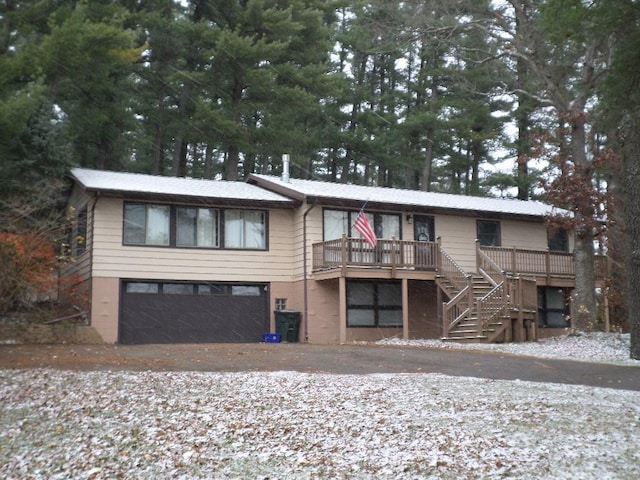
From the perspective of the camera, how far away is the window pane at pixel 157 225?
2244cm

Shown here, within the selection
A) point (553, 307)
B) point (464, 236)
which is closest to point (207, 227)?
point (464, 236)

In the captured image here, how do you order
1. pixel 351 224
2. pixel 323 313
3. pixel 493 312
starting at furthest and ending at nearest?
pixel 351 224
pixel 323 313
pixel 493 312

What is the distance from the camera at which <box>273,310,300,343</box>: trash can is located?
75.6ft

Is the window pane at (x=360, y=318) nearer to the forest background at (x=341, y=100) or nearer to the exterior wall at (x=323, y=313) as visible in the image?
the exterior wall at (x=323, y=313)

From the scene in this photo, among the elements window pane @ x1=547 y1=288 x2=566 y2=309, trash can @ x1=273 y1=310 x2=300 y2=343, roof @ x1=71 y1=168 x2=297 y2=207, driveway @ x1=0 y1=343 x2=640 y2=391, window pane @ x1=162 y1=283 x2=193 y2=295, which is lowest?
driveway @ x1=0 y1=343 x2=640 y2=391

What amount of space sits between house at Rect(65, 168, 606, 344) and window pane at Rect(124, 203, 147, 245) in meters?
0.03

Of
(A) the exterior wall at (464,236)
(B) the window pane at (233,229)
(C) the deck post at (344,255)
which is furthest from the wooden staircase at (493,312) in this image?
(B) the window pane at (233,229)

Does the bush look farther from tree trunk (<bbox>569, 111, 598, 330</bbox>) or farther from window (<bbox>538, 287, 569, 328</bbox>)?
window (<bbox>538, 287, 569, 328</bbox>)

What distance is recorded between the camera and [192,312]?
22.9 metres

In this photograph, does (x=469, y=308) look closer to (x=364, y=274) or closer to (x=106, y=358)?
(x=364, y=274)

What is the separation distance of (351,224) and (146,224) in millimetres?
6568

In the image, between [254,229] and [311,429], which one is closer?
[311,429]

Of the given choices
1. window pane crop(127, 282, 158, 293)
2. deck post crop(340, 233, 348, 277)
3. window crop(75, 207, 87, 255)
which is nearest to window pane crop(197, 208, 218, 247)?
window pane crop(127, 282, 158, 293)

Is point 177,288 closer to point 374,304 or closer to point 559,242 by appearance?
point 374,304
